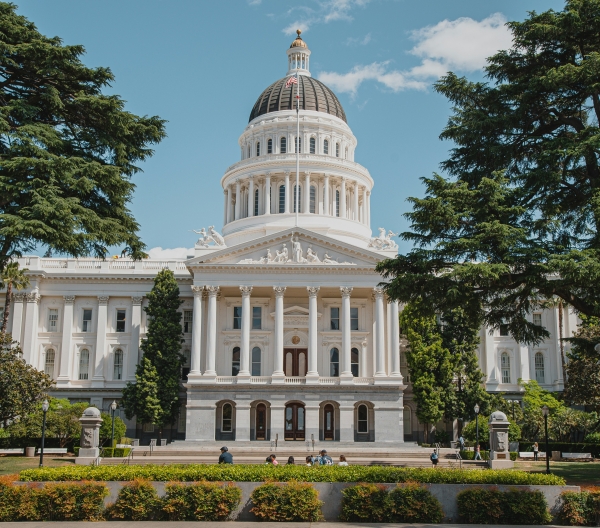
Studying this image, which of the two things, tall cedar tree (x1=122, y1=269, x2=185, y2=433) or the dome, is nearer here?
tall cedar tree (x1=122, y1=269, x2=185, y2=433)

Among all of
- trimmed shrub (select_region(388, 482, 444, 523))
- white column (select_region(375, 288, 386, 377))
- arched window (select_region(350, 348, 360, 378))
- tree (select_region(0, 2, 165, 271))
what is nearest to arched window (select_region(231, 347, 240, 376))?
arched window (select_region(350, 348, 360, 378))

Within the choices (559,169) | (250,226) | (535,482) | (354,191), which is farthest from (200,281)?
(535,482)

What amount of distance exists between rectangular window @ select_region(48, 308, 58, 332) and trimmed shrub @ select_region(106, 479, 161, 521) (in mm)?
50512

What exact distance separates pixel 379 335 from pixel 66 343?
2817 centimetres

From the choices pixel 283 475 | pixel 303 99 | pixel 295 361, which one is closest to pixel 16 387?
pixel 295 361

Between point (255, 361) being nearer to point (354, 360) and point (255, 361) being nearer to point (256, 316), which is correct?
point (256, 316)

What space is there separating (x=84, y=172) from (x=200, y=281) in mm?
34126

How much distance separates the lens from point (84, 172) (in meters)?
28.4

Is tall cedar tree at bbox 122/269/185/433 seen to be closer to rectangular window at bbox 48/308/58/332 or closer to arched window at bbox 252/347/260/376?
arched window at bbox 252/347/260/376

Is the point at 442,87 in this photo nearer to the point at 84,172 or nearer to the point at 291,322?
the point at 84,172

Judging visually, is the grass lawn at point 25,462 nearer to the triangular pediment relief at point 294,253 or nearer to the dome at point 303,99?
the triangular pediment relief at point 294,253

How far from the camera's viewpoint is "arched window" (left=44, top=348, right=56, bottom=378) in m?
68.4

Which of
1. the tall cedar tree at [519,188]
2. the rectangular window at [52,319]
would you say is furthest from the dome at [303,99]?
the tall cedar tree at [519,188]

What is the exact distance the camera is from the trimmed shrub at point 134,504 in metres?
21.5
